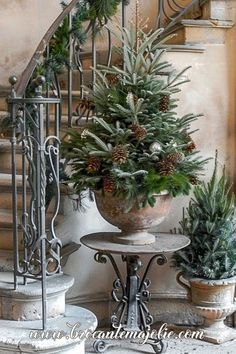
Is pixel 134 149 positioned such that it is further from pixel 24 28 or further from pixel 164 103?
pixel 24 28

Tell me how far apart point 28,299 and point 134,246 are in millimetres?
565

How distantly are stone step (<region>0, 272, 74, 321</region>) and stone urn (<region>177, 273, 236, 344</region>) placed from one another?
2.69ft

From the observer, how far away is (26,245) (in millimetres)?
2547

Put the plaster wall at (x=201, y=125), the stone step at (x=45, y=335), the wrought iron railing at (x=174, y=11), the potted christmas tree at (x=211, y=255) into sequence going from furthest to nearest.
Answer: the wrought iron railing at (x=174, y=11), the plaster wall at (x=201, y=125), the potted christmas tree at (x=211, y=255), the stone step at (x=45, y=335)

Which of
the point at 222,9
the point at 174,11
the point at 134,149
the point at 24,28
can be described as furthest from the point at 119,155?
the point at 24,28

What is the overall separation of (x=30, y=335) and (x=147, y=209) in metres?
0.77

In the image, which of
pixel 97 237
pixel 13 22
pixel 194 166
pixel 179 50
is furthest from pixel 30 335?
pixel 13 22

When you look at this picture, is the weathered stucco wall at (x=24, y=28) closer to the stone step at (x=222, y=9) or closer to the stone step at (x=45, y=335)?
the stone step at (x=222, y=9)

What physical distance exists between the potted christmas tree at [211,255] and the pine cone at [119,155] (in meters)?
0.69

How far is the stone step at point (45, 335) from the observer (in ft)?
7.83

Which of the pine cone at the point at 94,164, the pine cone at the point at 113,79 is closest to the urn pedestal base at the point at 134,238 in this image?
the pine cone at the point at 94,164

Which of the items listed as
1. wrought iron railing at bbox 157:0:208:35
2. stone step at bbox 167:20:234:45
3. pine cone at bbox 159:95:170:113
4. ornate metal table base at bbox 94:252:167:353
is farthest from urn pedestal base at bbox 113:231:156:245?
wrought iron railing at bbox 157:0:208:35

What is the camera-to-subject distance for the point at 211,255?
307 centimetres

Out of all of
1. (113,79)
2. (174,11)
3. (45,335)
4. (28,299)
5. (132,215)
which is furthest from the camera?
(174,11)
